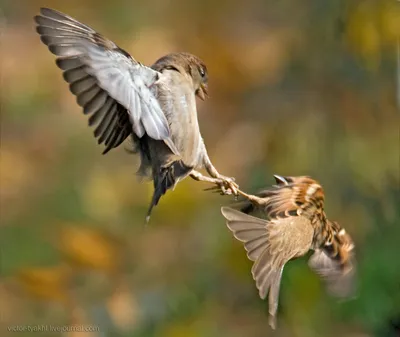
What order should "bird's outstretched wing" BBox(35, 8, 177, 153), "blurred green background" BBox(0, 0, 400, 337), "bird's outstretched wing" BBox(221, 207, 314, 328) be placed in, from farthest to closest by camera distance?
"blurred green background" BBox(0, 0, 400, 337), "bird's outstretched wing" BBox(221, 207, 314, 328), "bird's outstretched wing" BBox(35, 8, 177, 153)

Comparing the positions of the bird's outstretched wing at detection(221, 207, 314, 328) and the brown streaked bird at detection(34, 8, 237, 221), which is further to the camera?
the bird's outstretched wing at detection(221, 207, 314, 328)

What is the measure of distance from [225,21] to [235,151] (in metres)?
0.28

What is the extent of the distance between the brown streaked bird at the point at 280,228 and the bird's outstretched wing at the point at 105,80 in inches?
5.5

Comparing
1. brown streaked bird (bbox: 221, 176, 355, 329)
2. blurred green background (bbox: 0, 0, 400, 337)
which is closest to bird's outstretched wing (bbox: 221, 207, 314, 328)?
brown streaked bird (bbox: 221, 176, 355, 329)

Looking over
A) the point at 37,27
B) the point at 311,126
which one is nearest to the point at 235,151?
the point at 311,126

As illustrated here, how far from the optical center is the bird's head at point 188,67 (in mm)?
850

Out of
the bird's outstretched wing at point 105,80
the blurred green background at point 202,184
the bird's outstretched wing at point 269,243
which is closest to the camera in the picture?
the bird's outstretched wing at point 105,80

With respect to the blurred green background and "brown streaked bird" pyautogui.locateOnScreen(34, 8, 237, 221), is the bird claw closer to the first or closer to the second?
"brown streaked bird" pyautogui.locateOnScreen(34, 8, 237, 221)

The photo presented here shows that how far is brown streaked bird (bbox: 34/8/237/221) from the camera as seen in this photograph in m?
0.77

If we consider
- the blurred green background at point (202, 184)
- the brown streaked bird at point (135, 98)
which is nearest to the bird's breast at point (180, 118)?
the brown streaked bird at point (135, 98)

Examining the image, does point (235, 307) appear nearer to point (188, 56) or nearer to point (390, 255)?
point (390, 255)

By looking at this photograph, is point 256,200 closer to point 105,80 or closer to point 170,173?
point 170,173

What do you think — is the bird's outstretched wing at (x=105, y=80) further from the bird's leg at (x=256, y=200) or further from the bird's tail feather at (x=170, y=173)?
the bird's leg at (x=256, y=200)

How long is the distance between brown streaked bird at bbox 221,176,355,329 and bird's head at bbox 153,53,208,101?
13cm
